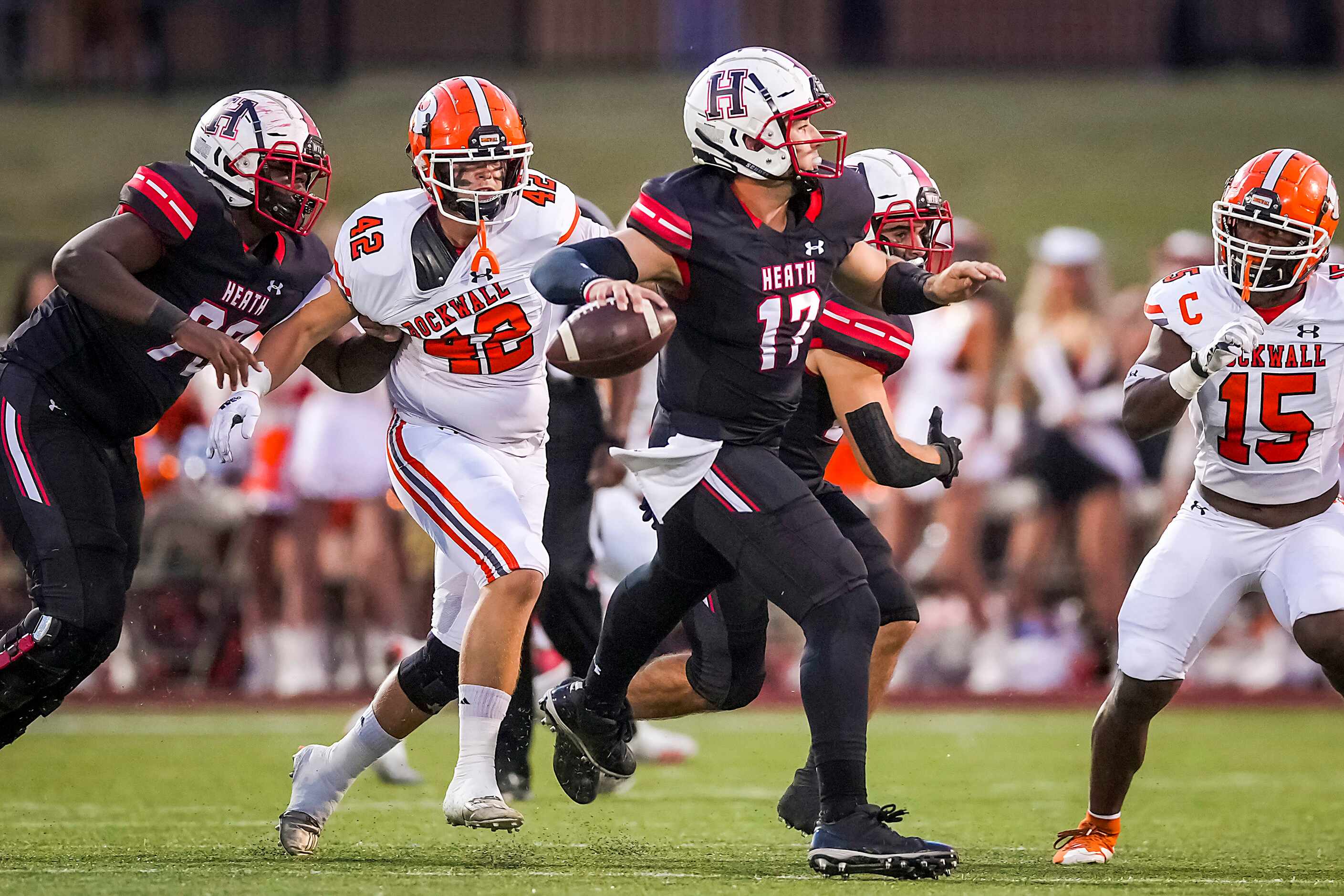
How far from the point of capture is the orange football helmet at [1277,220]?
14.6ft

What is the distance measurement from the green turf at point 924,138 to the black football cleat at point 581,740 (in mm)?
9440

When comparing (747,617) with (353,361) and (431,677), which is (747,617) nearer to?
(431,677)

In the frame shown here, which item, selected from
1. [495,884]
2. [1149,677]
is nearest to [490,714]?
[495,884]

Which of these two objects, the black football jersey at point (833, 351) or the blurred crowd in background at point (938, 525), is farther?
the blurred crowd in background at point (938, 525)

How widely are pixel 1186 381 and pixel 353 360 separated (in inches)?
81.0

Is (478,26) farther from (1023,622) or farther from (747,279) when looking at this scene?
(747,279)

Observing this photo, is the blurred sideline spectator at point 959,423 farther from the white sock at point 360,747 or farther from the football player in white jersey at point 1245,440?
the white sock at point 360,747

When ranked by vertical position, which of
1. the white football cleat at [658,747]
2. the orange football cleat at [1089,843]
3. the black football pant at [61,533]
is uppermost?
the black football pant at [61,533]

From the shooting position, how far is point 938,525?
9211 millimetres

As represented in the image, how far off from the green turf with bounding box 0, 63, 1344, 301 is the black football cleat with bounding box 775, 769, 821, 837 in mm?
9496

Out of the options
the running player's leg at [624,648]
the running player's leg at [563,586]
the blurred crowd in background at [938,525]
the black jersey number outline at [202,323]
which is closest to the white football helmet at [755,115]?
the running player's leg at [624,648]

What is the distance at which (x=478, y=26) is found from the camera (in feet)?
59.7

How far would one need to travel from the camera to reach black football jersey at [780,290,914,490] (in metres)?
4.69

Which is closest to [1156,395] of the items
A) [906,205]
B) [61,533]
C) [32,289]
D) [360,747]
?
[906,205]
